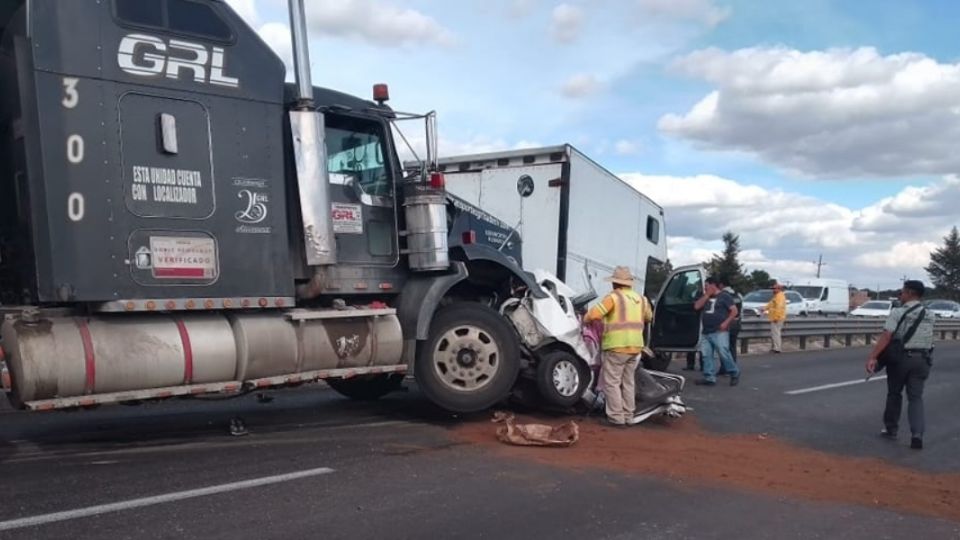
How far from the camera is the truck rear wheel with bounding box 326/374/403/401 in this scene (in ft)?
30.2

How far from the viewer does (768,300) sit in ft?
102

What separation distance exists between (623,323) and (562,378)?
2.66ft

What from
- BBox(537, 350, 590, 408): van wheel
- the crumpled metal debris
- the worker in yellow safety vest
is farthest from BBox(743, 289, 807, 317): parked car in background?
the crumpled metal debris

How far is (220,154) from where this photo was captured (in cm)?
652

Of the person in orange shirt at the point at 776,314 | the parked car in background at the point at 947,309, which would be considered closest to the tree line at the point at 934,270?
the parked car in background at the point at 947,309

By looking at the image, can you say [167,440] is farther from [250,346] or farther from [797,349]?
[797,349]

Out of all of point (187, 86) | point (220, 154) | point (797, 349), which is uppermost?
point (187, 86)

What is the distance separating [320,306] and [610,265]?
5574 mm

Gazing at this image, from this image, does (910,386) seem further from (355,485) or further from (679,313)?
(355,485)

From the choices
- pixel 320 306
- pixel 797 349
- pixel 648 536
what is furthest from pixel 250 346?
pixel 797 349

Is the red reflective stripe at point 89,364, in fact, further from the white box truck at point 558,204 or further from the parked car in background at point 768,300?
the parked car in background at point 768,300

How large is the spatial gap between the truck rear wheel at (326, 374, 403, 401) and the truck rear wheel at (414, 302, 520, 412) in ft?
4.60

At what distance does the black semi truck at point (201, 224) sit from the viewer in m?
5.77

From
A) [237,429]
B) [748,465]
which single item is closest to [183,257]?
[237,429]
